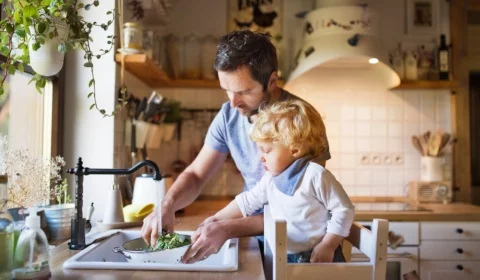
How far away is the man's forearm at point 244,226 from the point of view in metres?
1.28

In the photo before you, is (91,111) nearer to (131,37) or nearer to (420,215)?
(131,37)

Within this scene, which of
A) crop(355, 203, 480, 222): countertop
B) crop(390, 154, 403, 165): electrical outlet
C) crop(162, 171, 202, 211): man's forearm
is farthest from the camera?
crop(390, 154, 403, 165): electrical outlet

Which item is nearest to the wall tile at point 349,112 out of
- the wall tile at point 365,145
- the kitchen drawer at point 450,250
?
the wall tile at point 365,145

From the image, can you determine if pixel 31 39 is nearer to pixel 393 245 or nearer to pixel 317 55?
pixel 317 55

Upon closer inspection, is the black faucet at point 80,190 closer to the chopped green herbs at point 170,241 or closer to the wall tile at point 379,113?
the chopped green herbs at point 170,241

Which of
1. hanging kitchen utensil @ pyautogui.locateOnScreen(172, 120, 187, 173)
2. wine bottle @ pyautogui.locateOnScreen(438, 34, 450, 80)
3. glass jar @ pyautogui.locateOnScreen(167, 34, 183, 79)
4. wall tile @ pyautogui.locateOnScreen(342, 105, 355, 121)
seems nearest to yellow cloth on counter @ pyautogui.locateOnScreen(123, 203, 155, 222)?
hanging kitchen utensil @ pyautogui.locateOnScreen(172, 120, 187, 173)

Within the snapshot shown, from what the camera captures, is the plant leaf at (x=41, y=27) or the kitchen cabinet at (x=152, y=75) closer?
the plant leaf at (x=41, y=27)

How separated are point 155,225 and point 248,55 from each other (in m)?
0.56

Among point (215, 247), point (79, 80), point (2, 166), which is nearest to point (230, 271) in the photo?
point (215, 247)

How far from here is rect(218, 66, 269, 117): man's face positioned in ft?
4.52

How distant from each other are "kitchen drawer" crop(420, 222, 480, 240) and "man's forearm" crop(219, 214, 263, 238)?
1.25 m

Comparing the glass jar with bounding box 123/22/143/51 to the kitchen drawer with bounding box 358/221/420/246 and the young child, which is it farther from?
the kitchen drawer with bounding box 358/221/420/246

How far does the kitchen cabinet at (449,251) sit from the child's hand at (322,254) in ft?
4.44

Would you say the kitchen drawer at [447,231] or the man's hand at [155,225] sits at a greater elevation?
the man's hand at [155,225]
